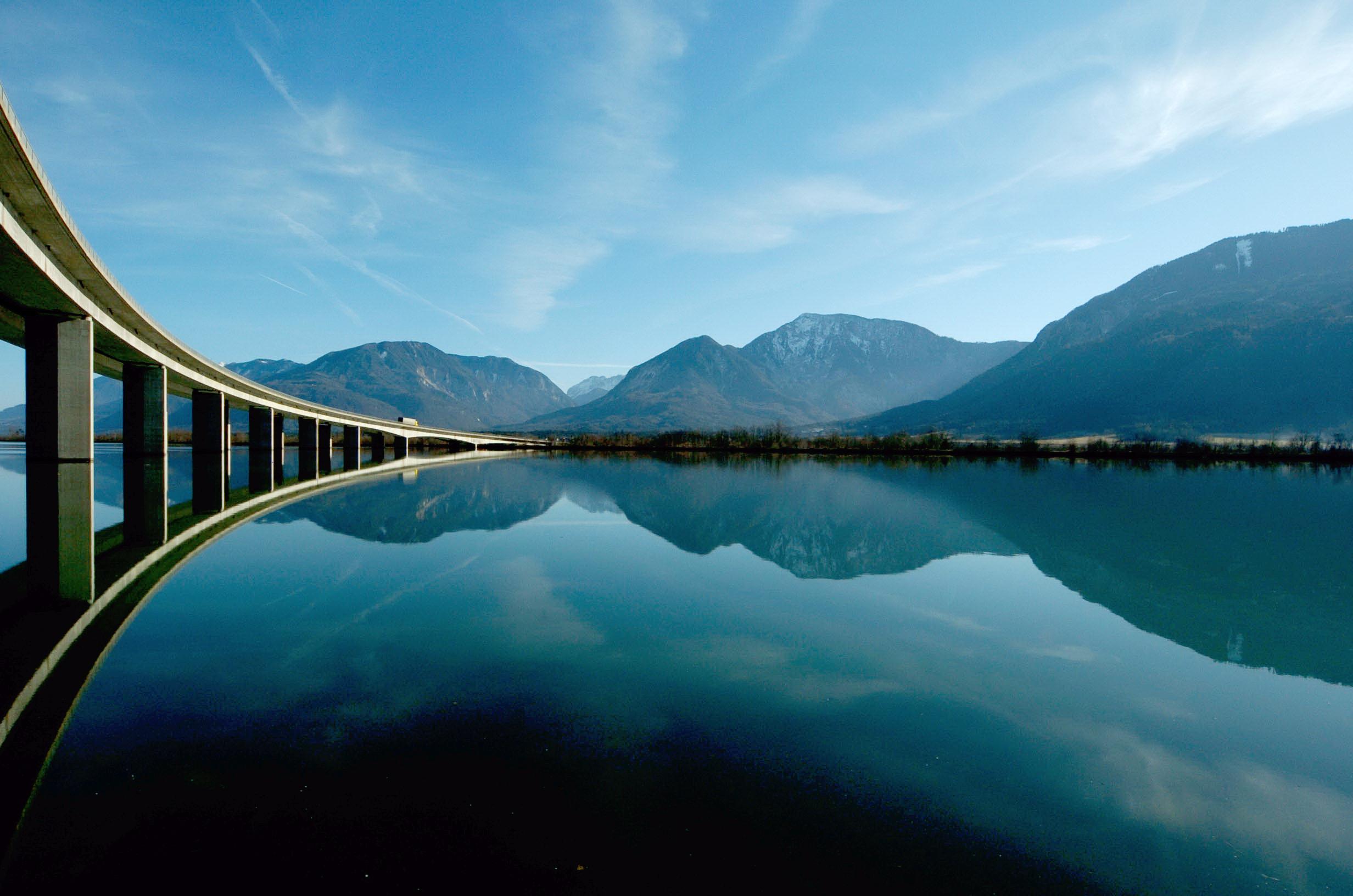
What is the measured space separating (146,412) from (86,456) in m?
10.2

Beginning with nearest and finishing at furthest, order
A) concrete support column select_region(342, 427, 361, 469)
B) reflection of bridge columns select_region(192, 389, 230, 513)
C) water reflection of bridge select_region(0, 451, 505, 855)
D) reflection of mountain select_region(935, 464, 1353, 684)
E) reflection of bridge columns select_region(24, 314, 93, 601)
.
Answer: water reflection of bridge select_region(0, 451, 505, 855), reflection of mountain select_region(935, 464, 1353, 684), reflection of bridge columns select_region(24, 314, 93, 601), reflection of bridge columns select_region(192, 389, 230, 513), concrete support column select_region(342, 427, 361, 469)

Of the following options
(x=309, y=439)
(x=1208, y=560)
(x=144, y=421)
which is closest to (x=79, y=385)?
(x=144, y=421)

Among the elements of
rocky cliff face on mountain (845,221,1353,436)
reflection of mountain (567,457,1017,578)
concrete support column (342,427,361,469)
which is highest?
rocky cliff face on mountain (845,221,1353,436)

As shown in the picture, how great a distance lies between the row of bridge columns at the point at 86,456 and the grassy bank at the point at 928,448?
38118 millimetres

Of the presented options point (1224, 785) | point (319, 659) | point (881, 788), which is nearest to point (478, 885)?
point (881, 788)

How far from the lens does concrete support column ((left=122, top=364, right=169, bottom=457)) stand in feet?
107

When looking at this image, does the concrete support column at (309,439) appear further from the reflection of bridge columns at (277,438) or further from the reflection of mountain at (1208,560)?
the reflection of mountain at (1208,560)

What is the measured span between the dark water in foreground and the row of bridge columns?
6.89 feet

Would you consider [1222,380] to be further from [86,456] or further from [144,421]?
[86,456]

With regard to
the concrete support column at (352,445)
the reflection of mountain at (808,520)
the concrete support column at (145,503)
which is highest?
the concrete support column at (352,445)

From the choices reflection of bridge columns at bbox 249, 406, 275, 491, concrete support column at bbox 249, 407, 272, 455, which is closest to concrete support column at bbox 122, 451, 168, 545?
reflection of bridge columns at bbox 249, 406, 275, 491

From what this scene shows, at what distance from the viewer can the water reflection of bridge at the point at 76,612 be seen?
4.22 m

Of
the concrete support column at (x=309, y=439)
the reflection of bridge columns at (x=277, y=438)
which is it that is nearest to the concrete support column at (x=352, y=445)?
the concrete support column at (x=309, y=439)

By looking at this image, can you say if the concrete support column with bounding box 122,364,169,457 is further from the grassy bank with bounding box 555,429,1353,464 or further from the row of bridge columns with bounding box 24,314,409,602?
the grassy bank with bounding box 555,429,1353,464
